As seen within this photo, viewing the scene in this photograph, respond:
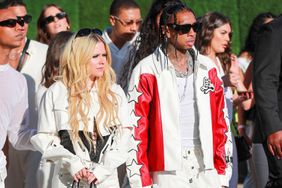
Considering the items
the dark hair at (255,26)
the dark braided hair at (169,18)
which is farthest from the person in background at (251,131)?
the dark braided hair at (169,18)

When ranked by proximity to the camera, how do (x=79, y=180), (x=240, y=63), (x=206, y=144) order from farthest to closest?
(x=240, y=63)
(x=206, y=144)
(x=79, y=180)

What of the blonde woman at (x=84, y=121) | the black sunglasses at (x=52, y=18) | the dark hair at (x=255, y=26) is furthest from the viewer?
the dark hair at (x=255, y=26)

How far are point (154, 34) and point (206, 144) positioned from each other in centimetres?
120

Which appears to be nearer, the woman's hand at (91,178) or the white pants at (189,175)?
the woman's hand at (91,178)

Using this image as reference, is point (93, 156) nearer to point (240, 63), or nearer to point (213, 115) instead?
point (213, 115)

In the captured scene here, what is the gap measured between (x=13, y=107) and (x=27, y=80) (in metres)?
1.34

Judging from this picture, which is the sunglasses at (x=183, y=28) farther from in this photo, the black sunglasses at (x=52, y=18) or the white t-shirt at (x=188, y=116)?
the black sunglasses at (x=52, y=18)

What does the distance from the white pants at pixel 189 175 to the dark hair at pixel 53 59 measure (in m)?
1.31

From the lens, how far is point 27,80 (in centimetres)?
862

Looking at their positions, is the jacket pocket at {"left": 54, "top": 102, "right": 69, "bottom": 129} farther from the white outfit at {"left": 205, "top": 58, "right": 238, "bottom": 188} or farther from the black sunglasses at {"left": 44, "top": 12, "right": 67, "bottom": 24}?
the black sunglasses at {"left": 44, "top": 12, "right": 67, "bottom": 24}

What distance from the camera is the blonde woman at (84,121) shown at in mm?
6848

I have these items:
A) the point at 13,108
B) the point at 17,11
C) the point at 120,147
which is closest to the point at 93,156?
the point at 120,147

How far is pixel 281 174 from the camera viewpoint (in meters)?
7.06

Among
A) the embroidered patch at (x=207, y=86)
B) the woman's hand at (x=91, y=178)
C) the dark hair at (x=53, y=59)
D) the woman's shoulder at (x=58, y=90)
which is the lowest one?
the woman's hand at (x=91, y=178)
